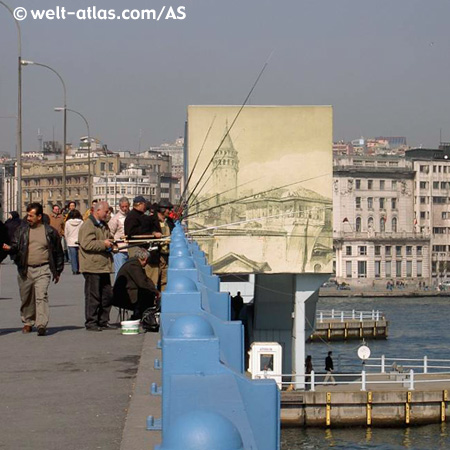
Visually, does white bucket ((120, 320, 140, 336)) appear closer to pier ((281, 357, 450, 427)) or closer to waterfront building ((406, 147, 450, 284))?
Answer: pier ((281, 357, 450, 427))

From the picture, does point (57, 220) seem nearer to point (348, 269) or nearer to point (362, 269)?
point (348, 269)

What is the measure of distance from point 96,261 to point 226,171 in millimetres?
33038

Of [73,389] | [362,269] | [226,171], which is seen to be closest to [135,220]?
[73,389]

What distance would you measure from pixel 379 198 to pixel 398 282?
15.1 meters

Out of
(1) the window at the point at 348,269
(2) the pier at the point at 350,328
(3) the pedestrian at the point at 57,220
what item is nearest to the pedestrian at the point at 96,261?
(3) the pedestrian at the point at 57,220

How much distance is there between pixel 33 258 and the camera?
12188mm

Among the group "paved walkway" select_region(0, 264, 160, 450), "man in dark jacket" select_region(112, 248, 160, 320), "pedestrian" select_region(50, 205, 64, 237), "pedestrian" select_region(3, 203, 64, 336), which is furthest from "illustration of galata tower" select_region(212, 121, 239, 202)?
"pedestrian" select_region(3, 203, 64, 336)

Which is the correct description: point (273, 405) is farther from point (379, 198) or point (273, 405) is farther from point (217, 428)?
point (379, 198)

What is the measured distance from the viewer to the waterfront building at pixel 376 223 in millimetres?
162875

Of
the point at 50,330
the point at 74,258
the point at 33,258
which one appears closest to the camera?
the point at 33,258

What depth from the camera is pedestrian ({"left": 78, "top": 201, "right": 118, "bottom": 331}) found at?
497 inches

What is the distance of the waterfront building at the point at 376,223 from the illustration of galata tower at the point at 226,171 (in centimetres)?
11374

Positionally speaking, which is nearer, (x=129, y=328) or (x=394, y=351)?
(x=129, y=328)

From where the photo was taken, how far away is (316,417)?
5409 centimetres
